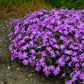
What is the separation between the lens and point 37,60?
2.85 meters

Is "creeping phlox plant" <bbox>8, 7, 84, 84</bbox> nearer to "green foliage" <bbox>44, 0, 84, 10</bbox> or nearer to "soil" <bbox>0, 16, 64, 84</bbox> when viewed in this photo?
"soil" <bbox>0, 16, 64, 84</bbox>

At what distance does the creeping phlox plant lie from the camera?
268 cm

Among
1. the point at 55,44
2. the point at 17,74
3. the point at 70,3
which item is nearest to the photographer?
the point at 55,44

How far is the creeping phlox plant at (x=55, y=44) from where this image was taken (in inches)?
105

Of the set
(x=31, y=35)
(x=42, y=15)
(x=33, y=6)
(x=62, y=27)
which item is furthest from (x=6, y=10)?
(x=62, y=27)

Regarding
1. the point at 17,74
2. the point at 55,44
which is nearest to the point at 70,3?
the point at 55,44

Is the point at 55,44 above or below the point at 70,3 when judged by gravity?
below

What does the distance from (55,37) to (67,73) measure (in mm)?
643

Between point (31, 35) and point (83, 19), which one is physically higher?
point (83, 19)

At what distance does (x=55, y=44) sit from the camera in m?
2.79

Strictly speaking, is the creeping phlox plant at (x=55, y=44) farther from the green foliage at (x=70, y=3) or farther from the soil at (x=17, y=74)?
the green foliage at (x=70, y=3)

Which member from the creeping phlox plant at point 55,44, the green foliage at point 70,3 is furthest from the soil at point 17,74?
the green foliage at point 70,3

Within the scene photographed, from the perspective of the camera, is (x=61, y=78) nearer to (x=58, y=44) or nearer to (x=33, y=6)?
(x=58, y=44)

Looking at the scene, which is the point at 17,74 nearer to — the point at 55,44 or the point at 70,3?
the point at 55,44
